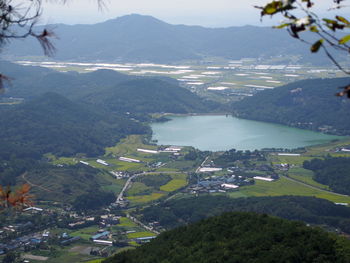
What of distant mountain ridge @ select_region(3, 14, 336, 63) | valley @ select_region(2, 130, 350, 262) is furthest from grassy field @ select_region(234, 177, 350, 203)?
distant mountain ridge @ select_region(3, 14, 336, 63)

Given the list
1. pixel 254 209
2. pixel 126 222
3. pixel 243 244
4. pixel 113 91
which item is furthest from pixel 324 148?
pixel 113 91

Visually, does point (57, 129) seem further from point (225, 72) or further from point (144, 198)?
point (225, 72)

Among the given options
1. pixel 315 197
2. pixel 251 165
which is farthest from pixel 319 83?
pixel 315 197

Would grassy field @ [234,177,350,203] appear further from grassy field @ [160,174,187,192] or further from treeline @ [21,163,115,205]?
treeline @ [21,163,115,205]

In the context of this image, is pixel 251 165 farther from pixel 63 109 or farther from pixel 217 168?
pixel 63 109

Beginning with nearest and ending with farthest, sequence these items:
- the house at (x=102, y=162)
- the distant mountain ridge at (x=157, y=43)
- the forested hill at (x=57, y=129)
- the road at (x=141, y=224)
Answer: the road at (x=141, y=224) → the house at (x=102, y=162) → the forested hill at (x=57, y=129) → the distant mountain ridge at (x=157, y=43)

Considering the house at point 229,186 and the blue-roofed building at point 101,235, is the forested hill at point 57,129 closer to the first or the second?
the house at point 229,186

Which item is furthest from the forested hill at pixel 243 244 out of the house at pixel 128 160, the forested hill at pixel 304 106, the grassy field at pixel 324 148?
the forested hill at pixel 304 106
